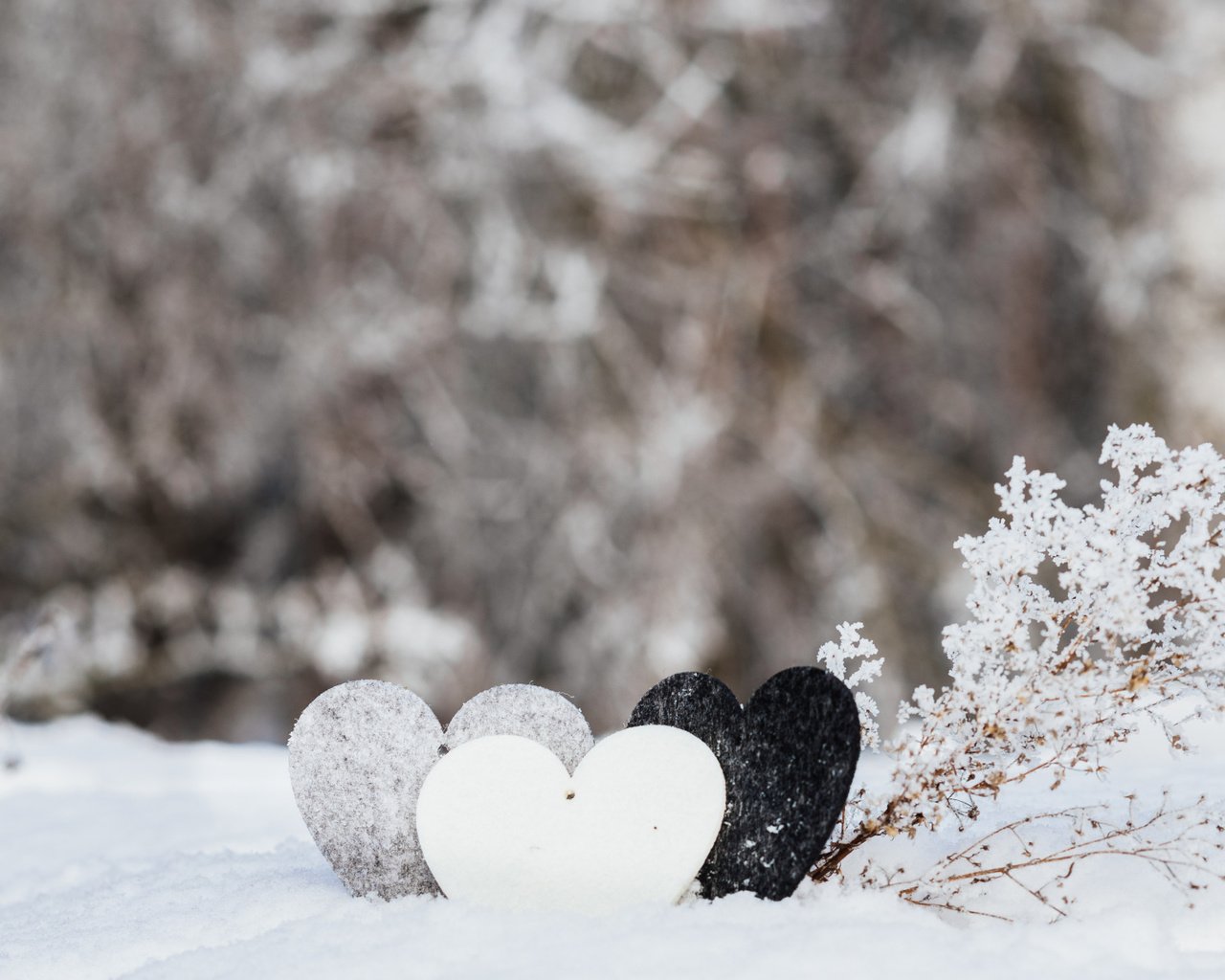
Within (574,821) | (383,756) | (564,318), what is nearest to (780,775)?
(574,821)

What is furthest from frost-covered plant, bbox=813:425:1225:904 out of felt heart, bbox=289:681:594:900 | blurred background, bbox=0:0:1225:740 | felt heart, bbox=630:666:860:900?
blurred background, bbox=0:0:1225:740

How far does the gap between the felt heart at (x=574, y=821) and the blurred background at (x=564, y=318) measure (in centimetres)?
173

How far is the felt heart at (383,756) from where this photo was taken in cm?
67

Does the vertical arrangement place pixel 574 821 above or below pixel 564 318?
below

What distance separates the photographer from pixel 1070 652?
0.62 metres

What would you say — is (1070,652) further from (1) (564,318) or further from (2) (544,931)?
(1) (564,318)

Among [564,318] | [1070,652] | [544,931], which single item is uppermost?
[564,318]

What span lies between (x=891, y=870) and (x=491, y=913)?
22cm

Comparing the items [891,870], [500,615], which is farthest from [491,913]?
[500,615]

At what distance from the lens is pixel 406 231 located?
2.50 m

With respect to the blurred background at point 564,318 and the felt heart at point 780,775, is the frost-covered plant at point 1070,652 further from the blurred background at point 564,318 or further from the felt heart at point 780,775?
the blurred background at point 564,318

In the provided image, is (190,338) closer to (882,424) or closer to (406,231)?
Result: (406,231)

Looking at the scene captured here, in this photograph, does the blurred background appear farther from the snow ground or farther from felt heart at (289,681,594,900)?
felt heart at (289,681,594,900)

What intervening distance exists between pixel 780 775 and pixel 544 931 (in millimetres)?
143
